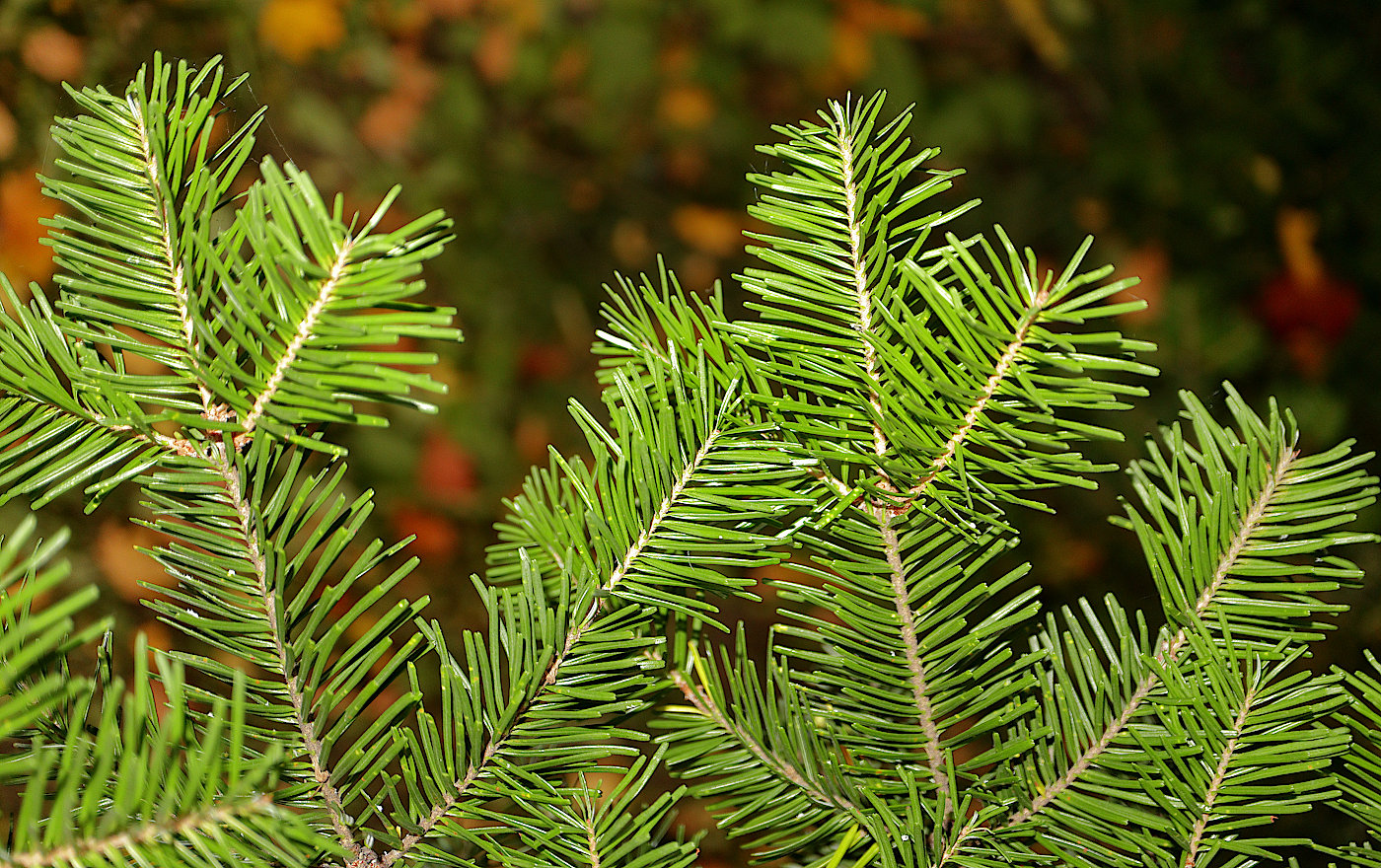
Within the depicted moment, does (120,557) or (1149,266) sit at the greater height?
(1149,266)

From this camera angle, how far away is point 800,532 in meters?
0.19

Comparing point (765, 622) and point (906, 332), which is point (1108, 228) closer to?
point (765, 622)

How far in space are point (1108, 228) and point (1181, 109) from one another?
0.45 ft

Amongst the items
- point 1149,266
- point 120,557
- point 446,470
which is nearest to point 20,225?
point 120,557

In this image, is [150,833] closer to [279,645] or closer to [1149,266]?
[279,645]

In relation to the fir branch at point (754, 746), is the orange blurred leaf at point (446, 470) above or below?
above

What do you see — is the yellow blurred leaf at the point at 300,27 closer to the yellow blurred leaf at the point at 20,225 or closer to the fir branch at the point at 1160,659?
the yellow blurred leaf at the point at 20,225

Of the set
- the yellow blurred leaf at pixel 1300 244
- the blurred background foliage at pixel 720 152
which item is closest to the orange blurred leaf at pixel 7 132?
the blurred background foliage at pixel 720 152

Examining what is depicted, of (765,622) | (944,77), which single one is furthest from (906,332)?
(944,77)

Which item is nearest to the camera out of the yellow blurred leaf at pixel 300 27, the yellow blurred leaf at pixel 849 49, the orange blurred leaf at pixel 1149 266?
the orange blurred leaf at pixel 1149 266

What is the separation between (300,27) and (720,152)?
1.77 ft

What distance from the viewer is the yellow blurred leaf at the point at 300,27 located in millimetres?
1127

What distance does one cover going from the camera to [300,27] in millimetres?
1169

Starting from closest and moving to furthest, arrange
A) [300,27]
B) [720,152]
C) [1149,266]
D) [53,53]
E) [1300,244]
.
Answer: [53,53] → [1300,244] → [1149,266] → [300,27] → [720,152]
